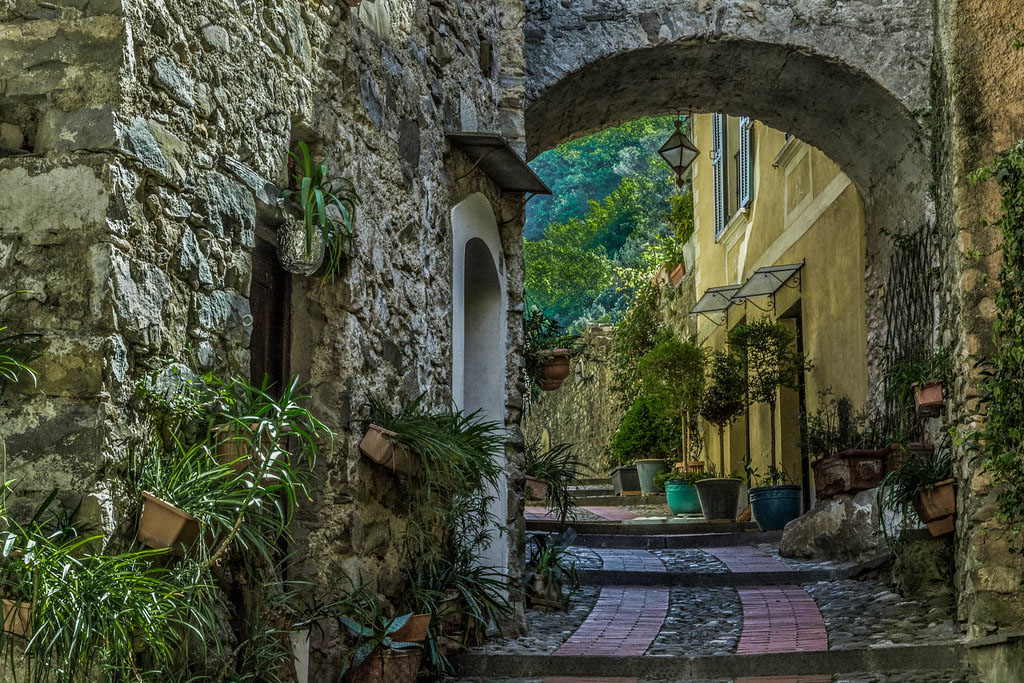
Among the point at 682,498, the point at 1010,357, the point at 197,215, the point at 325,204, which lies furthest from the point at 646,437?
the point at 197,215

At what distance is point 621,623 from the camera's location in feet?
21.2

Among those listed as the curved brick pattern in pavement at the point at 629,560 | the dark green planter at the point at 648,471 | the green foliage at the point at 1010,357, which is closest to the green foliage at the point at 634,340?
the dark green planter at the point at 648,471

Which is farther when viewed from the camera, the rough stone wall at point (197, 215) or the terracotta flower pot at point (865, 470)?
the terracotta flower pot at point (865, 470)

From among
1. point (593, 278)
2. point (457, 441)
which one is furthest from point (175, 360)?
point (593, 278)

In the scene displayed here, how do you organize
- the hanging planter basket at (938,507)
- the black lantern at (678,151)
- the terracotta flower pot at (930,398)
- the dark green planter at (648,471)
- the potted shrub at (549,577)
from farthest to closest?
1. the dark green planter at (648,471)
2. the black lantern at (678,151)
3. the potted shrub at (549,577)
4. the terracotta flower pot at (930,398)
5. the hanging planter basket at (938,507)

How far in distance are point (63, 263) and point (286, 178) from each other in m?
1.08

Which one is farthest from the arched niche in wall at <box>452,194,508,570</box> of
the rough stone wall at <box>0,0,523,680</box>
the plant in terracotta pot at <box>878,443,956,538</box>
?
the plant in terracotta pot at <box>878,443,956,538</box>

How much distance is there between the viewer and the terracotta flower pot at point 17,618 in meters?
2.47

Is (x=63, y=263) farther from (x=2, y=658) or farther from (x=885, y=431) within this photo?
(x=885, y=431)

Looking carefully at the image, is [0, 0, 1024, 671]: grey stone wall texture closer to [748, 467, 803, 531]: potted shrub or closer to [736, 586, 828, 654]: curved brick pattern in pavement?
[736, 586, 828, 654]: curved brick pattern in pavement

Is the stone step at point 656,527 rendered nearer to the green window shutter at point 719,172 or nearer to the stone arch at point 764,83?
the stone arch at point 764,83

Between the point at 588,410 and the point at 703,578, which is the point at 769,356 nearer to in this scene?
the point at 703,578

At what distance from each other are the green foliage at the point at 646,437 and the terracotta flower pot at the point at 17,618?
1403cm

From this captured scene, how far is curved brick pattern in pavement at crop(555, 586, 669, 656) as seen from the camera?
5.64m
